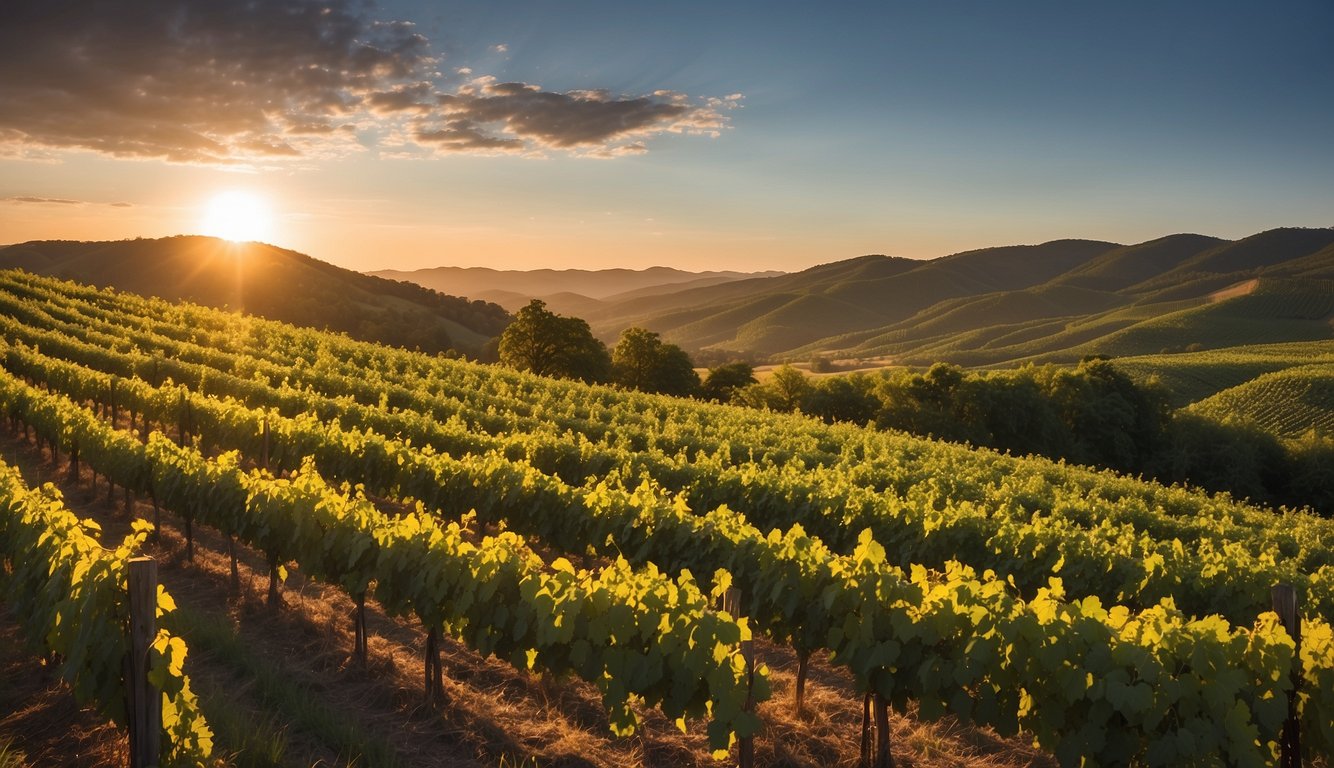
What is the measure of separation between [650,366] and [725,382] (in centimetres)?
570

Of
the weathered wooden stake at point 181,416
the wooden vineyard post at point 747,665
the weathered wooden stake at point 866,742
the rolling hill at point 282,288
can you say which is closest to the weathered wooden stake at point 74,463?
the weathered wooden stake at point 181,416

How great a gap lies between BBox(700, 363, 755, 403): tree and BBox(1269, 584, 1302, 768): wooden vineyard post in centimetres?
4670

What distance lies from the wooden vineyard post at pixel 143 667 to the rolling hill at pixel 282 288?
70721mm

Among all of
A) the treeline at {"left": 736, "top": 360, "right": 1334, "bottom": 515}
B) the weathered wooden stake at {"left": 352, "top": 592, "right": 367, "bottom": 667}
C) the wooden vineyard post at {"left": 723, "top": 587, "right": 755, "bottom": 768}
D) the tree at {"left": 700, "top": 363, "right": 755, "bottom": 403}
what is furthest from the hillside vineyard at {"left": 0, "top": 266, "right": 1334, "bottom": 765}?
the tree at {"left": 700, "top": 363, "right": 755, "bottom": 403}

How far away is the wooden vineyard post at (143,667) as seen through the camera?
525cm

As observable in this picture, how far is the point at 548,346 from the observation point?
49.1 meters

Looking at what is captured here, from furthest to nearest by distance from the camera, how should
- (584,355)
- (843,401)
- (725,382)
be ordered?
(725,382) → (584,355) → (843,401)

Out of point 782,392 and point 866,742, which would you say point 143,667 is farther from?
point 782,392

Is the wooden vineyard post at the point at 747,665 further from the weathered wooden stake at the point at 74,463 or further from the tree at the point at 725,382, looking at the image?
the tree at the point at 725,382

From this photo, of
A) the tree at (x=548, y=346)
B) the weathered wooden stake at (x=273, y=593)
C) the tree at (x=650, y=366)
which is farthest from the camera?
the tree at (x=650, y=366)

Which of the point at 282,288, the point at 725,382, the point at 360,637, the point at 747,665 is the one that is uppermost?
the point at 282,288

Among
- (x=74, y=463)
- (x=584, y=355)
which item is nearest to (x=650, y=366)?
(x=584, y=355)

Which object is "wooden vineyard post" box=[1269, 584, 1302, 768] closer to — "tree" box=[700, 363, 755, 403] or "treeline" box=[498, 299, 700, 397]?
"treeline" box=[498, 299, 700, 397]

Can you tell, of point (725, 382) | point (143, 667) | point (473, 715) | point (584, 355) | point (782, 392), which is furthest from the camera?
point (725, 382)
